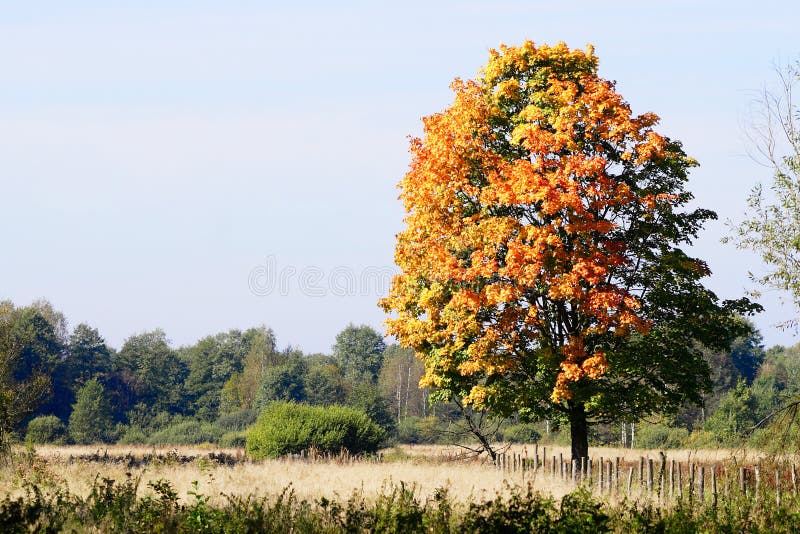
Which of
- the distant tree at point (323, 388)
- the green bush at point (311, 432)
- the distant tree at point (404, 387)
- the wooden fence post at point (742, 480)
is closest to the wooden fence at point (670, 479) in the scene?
the wooden fence post at point (742, 480)

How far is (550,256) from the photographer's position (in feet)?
77.5

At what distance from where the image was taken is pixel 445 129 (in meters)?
25.3

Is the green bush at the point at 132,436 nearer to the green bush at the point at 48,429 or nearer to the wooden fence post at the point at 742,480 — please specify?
the green bush at the point at 48,429

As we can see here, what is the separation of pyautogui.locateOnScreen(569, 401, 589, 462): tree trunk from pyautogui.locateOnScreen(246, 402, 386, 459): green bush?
10048mm

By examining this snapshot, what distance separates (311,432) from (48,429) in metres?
41.7

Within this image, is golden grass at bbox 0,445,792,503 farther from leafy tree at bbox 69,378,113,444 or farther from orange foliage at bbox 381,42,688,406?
leafy tree at bbox 69,378,113,444

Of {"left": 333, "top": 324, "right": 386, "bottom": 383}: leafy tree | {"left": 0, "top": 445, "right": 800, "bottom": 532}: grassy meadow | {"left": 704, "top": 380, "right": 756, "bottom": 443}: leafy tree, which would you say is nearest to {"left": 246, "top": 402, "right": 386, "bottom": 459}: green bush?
{"left": 0, "top": 445, "right": 800, "bottom": 532}: grassy meadow

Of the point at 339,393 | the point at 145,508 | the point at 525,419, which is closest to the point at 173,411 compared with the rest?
the point at 339,393

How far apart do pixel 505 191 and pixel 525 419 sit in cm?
686

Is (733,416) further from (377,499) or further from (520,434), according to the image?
(377,499)

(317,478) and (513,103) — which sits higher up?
(513,103)

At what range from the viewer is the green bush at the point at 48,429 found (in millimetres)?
64875

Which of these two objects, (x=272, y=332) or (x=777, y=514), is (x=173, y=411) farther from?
(x=777, y=514)

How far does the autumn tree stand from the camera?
76.4ft
